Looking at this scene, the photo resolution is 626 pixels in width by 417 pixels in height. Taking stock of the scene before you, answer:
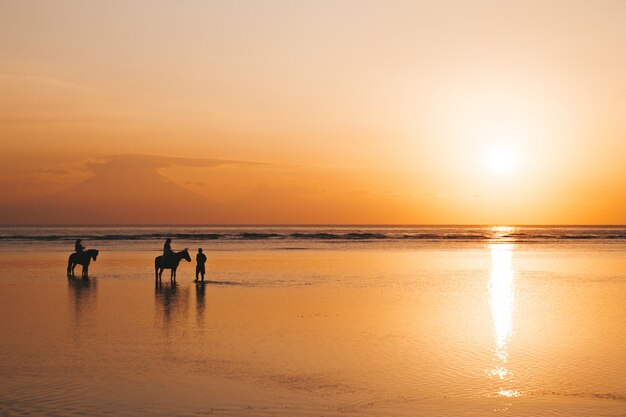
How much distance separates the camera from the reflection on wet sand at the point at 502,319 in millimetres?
10016

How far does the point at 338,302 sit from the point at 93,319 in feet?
21.2

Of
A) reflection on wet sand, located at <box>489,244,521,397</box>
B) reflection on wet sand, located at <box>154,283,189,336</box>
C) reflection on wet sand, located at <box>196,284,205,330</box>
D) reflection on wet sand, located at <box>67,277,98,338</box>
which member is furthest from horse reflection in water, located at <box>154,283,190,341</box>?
reflection on wet sand, located at <box>489,244,521,397</box>

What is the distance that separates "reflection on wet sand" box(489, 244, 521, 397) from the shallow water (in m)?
0.04

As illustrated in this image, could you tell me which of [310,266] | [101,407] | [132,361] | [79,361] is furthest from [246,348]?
[310,266]

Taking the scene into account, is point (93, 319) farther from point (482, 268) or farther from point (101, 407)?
point (482, 268)

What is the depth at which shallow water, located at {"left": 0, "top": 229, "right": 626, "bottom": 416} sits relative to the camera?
8820 mm

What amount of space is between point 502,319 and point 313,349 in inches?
220

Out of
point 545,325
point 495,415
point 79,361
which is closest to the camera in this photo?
point 495,415

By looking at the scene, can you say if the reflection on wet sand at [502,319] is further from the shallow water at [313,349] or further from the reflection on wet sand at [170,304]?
the reflection on wet sand at [170,304]

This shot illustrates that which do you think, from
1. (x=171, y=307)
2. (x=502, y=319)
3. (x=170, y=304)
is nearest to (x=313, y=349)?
(x=502, y=319)

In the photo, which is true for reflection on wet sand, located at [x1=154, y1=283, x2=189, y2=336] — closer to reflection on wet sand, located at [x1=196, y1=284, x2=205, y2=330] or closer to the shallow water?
the shallow water

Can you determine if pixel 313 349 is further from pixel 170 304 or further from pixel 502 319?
pixel 170 304

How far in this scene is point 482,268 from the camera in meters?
31.8

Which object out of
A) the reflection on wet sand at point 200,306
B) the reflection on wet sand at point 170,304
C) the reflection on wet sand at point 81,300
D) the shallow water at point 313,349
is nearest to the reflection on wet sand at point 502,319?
the shallow water at point 313,349
